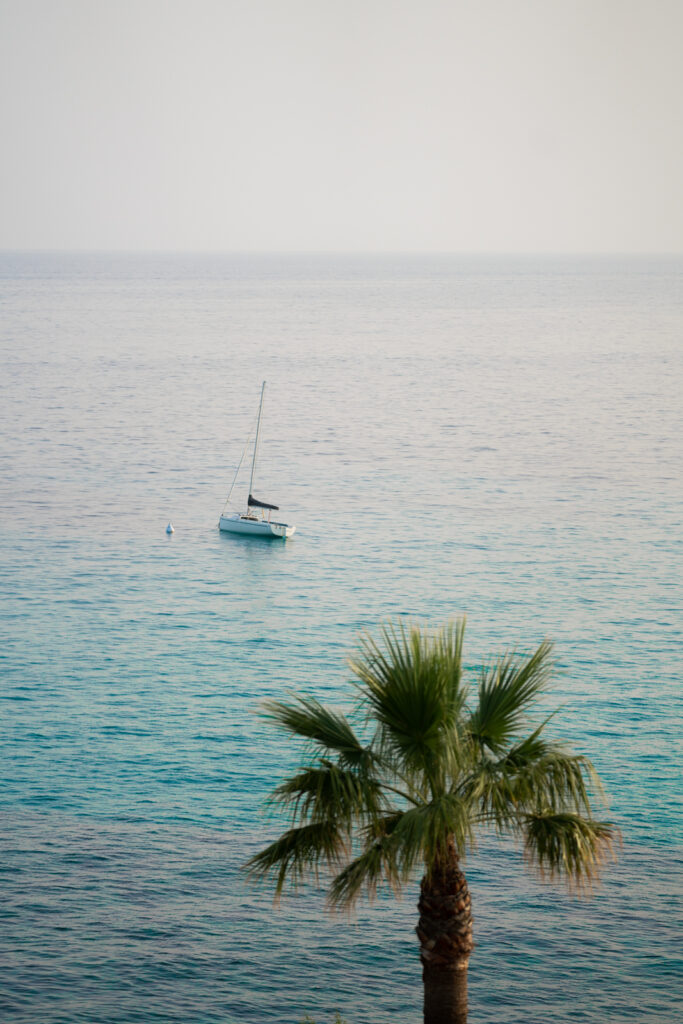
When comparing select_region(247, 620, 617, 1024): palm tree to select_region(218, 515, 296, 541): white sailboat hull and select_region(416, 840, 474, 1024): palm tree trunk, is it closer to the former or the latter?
select_region(416, 840, 474, 1024): palm tree trunk

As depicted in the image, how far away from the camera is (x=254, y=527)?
84.7 metres

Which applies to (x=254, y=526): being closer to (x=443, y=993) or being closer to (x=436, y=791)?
(x=443, y=993)

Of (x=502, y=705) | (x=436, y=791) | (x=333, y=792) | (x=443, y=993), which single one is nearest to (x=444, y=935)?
(x=443, y=993)

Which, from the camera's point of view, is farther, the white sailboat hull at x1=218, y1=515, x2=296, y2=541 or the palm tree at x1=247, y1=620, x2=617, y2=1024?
the white sailboat hull at x1=218, y1=515, x2=296, y2=541

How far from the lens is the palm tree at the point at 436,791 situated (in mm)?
16203

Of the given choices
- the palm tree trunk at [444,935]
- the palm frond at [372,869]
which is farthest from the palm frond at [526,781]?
the palm frond at [372,869]

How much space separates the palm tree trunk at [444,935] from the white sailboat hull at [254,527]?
66.7 metres

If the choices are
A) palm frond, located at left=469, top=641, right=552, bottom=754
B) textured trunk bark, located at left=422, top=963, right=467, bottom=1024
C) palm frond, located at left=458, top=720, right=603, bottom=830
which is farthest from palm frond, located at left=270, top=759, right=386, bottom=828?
textured trunk bark, located at left=422, top=963, right=467, bottom=1024

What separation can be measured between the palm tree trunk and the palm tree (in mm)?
13

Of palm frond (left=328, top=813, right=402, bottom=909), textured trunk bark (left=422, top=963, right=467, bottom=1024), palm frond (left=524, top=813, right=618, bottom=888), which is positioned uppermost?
palm frond (left=524, top=813, right=618, bottom=888)

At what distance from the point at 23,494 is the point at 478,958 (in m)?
70.8

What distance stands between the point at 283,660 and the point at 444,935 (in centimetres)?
4419

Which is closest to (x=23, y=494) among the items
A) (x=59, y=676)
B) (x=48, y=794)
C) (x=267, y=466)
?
(x=267, y=466)

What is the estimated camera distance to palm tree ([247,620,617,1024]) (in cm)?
1620
